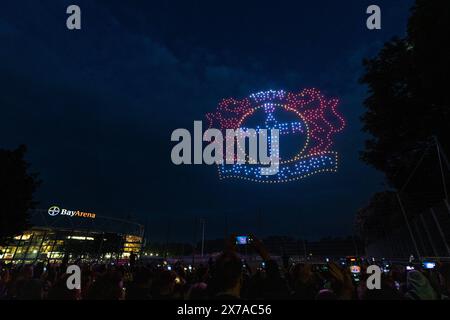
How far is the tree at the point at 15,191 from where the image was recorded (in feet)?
88.3

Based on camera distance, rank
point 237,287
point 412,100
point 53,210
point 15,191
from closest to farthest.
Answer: point 237,287 < point 412,100 < point 15,191 < point 53,210

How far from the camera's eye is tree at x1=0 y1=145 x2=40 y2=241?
26.9 metres

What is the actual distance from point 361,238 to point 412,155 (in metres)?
30.2

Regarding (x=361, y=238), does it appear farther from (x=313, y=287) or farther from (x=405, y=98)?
(x=313, y=287)

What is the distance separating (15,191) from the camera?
91.6 ft

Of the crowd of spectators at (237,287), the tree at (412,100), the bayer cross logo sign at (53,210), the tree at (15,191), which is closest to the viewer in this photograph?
the crowd of spectators at (237,287)

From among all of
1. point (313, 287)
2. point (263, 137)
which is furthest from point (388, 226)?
point (313, 287)

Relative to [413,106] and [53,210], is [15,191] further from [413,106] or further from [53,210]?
[53,210]

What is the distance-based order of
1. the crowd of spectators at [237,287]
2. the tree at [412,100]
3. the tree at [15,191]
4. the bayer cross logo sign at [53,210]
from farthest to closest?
the bayer cross logo sign at [53,210] → the tree at [15,191] → the tree at [412,100] → the crowd of spectators at [237,287]

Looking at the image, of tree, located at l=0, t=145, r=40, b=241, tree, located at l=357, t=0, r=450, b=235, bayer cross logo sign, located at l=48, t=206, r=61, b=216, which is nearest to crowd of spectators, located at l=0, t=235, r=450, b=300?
tree, located at l=357, t=0, r=450, b=235

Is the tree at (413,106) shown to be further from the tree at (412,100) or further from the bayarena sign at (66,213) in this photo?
the bayarena sign at (66,213)

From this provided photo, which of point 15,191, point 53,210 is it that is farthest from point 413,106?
point 53,210

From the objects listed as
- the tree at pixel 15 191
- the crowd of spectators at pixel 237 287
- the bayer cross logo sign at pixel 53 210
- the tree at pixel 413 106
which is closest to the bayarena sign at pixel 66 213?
the bayer cross logo sign at pixel 53 210
